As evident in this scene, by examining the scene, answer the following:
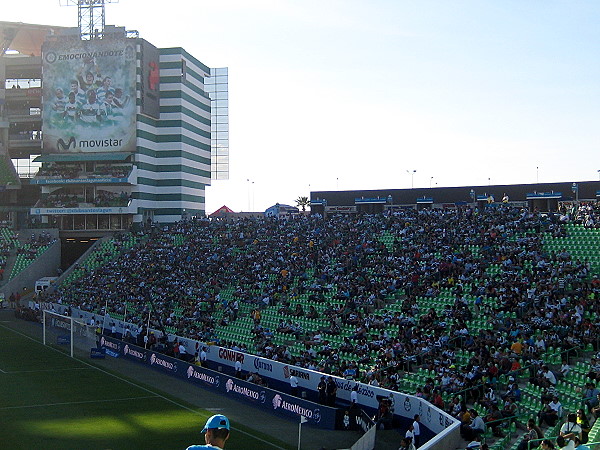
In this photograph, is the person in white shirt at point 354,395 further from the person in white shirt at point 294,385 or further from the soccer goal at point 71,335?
the soccer goal at point 71,335

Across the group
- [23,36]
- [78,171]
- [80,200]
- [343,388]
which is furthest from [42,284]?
[343,388]

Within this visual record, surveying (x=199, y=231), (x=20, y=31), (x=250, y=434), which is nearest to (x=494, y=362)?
(x=250, y=434)

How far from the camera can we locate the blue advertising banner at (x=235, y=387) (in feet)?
96.3

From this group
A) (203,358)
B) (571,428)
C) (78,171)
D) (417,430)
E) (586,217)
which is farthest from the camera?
(78,171)

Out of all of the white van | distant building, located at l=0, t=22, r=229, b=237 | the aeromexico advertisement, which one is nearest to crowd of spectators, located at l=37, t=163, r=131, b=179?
distant building, located at l=0, t=22, r=229, b=237

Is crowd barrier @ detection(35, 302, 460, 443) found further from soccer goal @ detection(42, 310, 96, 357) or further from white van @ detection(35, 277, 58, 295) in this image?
white van @ detection(35, 277, 58, 295)

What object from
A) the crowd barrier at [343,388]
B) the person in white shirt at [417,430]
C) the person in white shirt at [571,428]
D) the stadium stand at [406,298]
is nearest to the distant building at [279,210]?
the stadium stand at [406,298]

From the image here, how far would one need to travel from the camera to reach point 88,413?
105 ft

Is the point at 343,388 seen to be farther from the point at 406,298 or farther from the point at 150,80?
the point at 150,80

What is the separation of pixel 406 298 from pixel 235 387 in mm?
11434

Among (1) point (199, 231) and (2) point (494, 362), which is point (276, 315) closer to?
(2) point (494, 362)

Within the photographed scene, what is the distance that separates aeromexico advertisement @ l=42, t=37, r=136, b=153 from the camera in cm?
7919

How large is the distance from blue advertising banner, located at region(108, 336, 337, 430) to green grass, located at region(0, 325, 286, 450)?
2.27 meters

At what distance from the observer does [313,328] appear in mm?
43062
